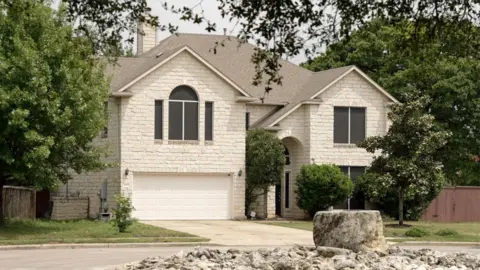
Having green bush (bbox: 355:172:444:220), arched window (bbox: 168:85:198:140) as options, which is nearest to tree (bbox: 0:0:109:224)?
arched window (bbox: 168:85:198:140)

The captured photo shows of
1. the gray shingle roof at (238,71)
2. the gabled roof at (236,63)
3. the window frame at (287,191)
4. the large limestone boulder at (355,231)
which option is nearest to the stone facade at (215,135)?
the window frame at (287,191)

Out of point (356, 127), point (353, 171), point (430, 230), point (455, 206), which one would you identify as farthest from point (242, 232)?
point (455, 206)

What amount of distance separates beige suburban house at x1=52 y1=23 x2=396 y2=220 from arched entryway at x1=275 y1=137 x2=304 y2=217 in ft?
0.15

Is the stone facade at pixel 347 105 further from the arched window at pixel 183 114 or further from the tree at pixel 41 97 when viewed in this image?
the tree at pixel 41 97

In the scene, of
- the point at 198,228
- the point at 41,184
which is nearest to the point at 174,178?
the point at 198,228

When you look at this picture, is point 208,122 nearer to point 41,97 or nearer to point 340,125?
point 340,125

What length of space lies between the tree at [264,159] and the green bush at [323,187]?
1206 millimetres

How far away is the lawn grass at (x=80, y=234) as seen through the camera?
2992 cm

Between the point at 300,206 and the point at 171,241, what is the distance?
13250mm

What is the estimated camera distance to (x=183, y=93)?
42062 mm

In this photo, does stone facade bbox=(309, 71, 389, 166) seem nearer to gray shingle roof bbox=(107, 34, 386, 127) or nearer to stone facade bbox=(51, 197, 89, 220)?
gray shingle roof bbox=(107, 34, 386, 127)

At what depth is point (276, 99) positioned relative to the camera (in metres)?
46.1

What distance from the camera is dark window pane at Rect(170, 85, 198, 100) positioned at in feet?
137

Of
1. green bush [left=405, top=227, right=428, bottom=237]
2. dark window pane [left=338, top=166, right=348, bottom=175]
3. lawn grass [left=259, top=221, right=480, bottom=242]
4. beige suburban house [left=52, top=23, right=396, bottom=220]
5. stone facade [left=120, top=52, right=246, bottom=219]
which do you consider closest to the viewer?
lawn grass [left=259, top=221, right=480, bottom=242]
